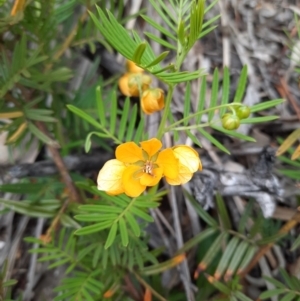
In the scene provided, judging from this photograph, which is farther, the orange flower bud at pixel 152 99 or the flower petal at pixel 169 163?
the orange flower bud at pixel 152 99

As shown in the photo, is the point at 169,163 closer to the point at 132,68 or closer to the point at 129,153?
the point at 129,153

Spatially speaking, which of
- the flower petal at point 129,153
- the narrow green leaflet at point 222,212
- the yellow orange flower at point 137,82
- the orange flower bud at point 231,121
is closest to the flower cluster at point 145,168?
the flower petal at point 129,153

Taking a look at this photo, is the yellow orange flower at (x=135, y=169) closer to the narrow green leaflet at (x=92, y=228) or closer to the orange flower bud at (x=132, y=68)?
the narrow green leaflet at (x=92, y=228)

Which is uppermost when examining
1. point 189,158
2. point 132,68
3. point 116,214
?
point 189,158

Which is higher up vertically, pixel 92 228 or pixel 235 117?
pixel 235 117

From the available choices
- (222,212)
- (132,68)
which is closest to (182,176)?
(222,212)

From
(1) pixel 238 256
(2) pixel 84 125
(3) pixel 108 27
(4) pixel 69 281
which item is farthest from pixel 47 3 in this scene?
(1) pixel 238 256

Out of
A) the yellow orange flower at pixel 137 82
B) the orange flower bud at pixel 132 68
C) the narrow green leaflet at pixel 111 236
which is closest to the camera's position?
the narrow green leaflet at pixel 111 236
